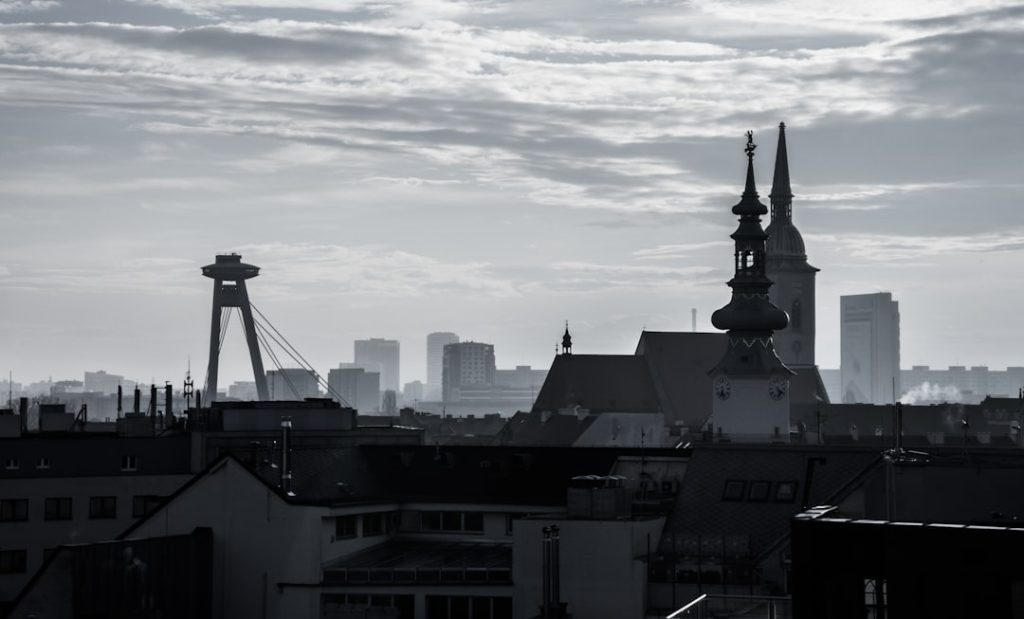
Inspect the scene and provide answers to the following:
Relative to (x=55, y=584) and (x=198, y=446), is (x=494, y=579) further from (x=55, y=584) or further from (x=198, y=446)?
(x=198, y=446)

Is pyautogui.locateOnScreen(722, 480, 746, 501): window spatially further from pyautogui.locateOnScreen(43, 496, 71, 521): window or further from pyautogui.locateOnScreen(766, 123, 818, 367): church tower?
pyautogui.locateOnScreen(766, 123, 818, 367): church tower

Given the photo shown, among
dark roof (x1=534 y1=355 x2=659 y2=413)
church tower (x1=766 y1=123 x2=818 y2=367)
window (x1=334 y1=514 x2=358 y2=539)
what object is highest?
church tower (x1=766 y1=123 x2=818 y2=367)

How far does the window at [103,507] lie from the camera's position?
79938mm

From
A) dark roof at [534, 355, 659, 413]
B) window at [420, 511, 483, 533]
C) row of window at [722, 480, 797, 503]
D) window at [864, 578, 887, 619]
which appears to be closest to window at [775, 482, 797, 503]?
row of window at [722, 480, 797, 503]

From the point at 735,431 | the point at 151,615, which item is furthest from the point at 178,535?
the point at 735,431

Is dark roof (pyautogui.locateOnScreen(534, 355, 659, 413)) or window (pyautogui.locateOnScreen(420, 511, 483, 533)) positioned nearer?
window (pyautogui.locateOnScreen(420, 511, 483, 533))

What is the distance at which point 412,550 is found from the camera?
224ft

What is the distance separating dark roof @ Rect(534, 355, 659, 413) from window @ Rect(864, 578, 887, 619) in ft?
441

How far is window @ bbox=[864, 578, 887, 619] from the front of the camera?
2666cm

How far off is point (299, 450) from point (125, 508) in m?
14.0

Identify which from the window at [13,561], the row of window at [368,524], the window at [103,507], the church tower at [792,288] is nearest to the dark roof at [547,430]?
the church tower at [792,288]

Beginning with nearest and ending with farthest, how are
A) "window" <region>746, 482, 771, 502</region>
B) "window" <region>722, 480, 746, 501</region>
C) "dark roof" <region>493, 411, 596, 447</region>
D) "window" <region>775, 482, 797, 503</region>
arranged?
1. "window" <region>775, 482, 797, 503</region>
2. "window" <region>746, 482, 771, 502</region>
3. "window" <region>722, 480, 746, 501</region>
4. "dark roof" <region>493, 411, 596, 447</region>

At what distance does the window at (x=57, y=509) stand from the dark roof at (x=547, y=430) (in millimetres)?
74925

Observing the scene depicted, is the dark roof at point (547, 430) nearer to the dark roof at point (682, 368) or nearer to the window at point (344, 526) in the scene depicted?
the dark roof at point (682, 368)
